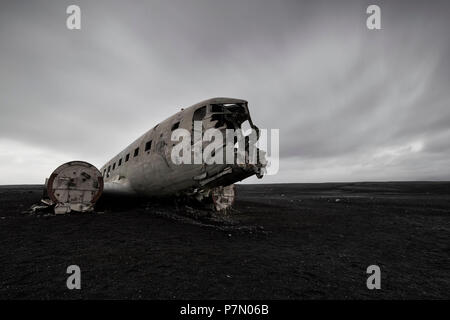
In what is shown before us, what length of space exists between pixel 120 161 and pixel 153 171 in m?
5.26

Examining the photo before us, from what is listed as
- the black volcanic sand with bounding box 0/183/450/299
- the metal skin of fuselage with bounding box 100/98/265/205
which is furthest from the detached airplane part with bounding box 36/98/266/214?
the black volcanic sand with bounding box 0/183/450/299

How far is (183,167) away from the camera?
9695mm

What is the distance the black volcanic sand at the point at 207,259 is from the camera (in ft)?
13.5

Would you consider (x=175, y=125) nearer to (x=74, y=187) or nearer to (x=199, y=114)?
(x=199, y=114)

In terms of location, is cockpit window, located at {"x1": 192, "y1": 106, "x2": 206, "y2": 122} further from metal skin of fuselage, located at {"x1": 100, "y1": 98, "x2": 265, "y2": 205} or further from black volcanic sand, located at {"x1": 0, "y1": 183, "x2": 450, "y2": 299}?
black volcanic sand, located at {"x1": 0, "y1": 183, "x2": 450, "y2": 299}

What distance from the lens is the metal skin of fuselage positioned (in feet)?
30.3

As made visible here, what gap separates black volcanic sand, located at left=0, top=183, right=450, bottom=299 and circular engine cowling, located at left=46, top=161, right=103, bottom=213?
64cm


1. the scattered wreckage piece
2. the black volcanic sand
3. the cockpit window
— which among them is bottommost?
the black volcanic sand

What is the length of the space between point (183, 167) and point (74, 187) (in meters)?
5.04

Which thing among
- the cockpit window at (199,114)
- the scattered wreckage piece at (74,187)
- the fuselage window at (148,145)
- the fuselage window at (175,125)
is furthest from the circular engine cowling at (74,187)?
the cockpit window at (199,114)

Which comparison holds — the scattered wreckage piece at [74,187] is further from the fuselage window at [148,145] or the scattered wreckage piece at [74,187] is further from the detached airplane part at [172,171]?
the fuselage window at [148,145]
